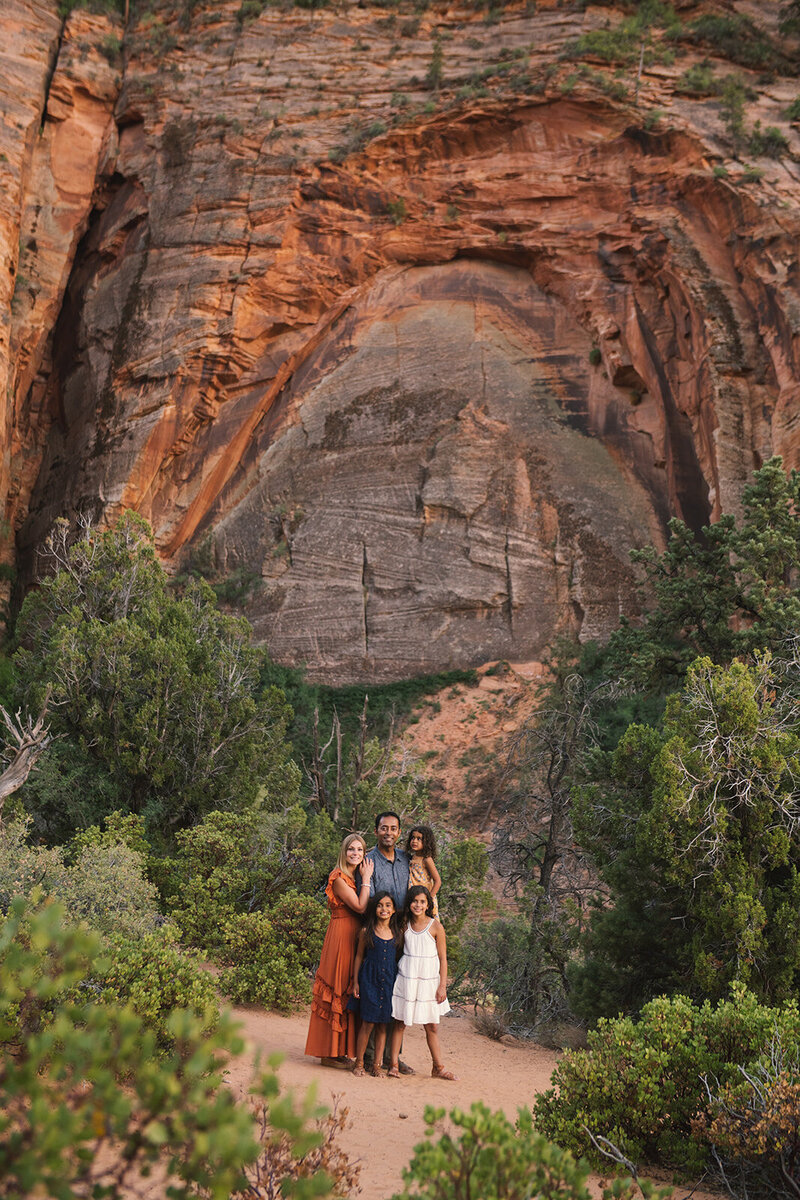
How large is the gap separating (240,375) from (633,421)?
1072 cm

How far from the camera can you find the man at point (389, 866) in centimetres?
602

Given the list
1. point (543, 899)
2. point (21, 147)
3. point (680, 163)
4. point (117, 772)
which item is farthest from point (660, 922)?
point (21, 147)

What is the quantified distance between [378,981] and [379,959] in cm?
13

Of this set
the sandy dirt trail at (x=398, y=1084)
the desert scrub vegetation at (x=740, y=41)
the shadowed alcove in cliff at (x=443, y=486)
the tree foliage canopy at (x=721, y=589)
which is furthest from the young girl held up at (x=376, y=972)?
the desert scrub vegetation at (x=740, y=41)

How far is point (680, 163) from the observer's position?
77.0ft

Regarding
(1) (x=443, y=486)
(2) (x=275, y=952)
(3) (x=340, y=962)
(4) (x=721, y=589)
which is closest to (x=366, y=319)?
(1) (x=443, y=486)

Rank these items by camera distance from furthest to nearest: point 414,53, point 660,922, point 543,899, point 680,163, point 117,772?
point 414,53
point 680,163
point 117,772
point 543,899
point 660,922

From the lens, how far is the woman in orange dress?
590 centimetres

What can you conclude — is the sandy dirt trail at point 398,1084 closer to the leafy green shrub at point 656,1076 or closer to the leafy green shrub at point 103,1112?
the leafy green shrub at point 656,1076

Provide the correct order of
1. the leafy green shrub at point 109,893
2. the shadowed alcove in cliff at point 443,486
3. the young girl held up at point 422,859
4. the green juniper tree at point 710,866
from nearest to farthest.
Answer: the young girl held up at point 422,859, the green juniper tree at point 710,866, the leafy green shrub at point 109,893, the shadowed alcove in cliff at point 443,486

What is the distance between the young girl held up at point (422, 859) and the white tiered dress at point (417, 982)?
327 mm

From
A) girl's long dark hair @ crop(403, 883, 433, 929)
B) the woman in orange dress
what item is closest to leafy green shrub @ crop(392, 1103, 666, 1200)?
girl's long dark hair @ crop(403, 883, 433, 929)

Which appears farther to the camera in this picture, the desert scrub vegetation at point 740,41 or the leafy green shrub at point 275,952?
the desert scrub vegetation at point 740,41

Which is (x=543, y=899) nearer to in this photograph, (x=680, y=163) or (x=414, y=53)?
(x=680, y=163)
